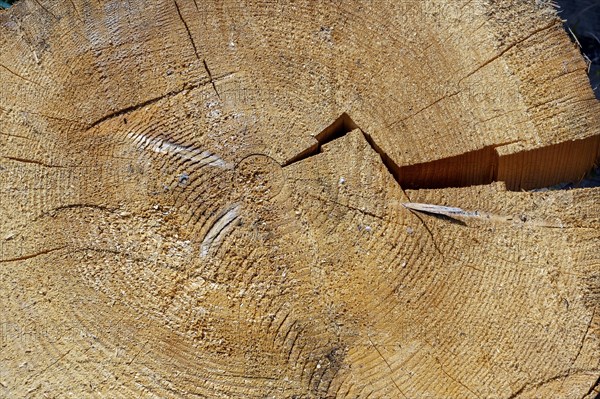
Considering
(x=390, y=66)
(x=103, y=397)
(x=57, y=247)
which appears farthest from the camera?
(x=390, y=66)

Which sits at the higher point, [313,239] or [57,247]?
[57,247]

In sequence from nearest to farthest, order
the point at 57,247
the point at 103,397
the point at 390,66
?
the point at 103,397 < the point at 57,247 < the point at 390,66

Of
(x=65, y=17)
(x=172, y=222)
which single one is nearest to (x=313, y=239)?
(x=172, y=222)

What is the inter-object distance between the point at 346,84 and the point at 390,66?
0.12 meters

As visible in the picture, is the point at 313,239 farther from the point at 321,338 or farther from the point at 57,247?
the point at 57,247

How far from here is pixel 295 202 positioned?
4.81 ft

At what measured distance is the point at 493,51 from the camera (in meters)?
1.56

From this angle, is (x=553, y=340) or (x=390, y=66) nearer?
(x=553, y=340)

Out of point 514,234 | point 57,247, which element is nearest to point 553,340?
point 514,234

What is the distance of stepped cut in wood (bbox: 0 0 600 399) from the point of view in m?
1.39

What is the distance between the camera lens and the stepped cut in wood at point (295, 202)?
139 cm

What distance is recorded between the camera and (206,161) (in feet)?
4.85

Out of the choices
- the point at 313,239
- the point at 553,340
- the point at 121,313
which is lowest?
the point at 553,340

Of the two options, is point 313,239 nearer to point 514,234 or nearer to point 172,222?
point 172,222
